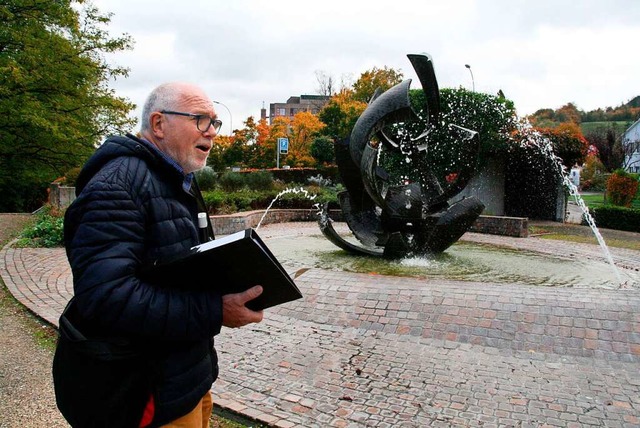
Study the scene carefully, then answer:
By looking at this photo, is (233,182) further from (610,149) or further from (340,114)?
(610,149)

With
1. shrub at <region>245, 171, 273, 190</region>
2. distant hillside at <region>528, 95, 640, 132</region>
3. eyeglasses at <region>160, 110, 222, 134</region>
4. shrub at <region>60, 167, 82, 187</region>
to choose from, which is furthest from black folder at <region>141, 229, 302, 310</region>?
distant hillside at <region>528, 95, 640, 132</region>

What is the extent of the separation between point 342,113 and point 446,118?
1912 centimetres

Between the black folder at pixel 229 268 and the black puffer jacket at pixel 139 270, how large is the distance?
0.09 ft

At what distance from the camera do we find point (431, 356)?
481 centimetres

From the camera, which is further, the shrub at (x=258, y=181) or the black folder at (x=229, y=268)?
the shrub at (x=258, y=181)

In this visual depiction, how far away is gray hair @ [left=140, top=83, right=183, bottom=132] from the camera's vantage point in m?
1.89

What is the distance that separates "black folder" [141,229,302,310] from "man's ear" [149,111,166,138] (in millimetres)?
507

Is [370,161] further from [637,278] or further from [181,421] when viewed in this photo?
[181,421]

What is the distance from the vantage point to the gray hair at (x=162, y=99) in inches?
74.4

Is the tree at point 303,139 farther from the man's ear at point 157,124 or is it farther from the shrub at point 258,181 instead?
the man's ear at point 157,124

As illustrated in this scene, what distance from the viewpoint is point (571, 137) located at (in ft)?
69.3

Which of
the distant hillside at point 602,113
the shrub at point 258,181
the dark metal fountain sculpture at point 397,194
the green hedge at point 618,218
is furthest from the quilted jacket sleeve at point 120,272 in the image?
the distant hillside at point 602,113

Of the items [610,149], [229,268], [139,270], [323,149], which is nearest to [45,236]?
[139,270]

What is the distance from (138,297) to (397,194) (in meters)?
7.55
